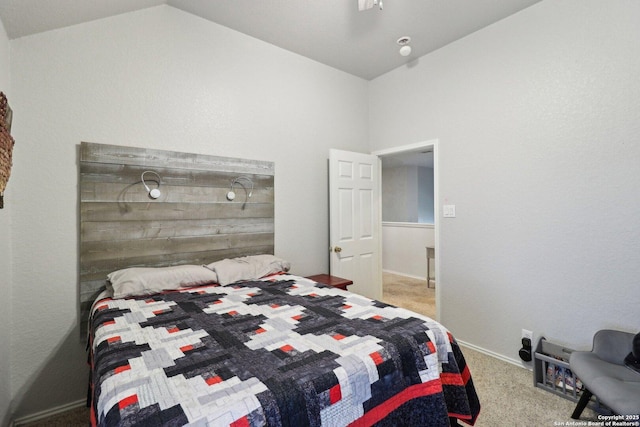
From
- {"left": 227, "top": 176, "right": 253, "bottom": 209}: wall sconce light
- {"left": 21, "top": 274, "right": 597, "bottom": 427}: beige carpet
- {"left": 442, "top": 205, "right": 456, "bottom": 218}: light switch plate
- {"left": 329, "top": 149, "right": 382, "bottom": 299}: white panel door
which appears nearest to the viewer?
{"left": 21, "top": 274, "right": 597, "bottom": 427}: beige carpet

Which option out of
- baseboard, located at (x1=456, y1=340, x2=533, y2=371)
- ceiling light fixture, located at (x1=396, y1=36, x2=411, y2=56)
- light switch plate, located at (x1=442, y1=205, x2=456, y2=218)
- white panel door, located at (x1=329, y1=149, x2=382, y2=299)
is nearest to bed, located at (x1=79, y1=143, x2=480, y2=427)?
white panel door, located at (x1=329, y1=149, x2=382, y2=299)

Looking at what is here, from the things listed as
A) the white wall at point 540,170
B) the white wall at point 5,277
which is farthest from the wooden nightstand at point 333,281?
the white wall at point 5,277

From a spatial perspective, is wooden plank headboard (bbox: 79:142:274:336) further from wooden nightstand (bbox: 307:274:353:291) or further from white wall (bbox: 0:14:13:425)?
wooden nightstand (bbox: 307:274:353:291)

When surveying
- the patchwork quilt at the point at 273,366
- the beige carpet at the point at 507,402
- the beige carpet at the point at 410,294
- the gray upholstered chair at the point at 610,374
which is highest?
the patchwork quilt at the point at 273,366

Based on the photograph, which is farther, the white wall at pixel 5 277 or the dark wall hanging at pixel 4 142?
the white wall at pixel 5 277

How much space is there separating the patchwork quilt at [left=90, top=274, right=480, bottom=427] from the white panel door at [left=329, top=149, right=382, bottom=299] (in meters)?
1.48

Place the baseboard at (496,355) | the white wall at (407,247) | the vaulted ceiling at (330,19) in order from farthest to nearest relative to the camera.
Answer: the white wall at (407,247)
the baseboard at (496,355)
the vaulted ceiling at (330,19)

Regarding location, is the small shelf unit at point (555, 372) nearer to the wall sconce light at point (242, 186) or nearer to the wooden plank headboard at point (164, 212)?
the wooden plank headboard at point (164, 212)

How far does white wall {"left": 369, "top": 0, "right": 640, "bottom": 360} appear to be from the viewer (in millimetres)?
2041

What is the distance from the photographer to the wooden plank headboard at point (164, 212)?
6.89ft

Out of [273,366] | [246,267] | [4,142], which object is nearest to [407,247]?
[246,267]

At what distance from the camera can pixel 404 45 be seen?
118 inches

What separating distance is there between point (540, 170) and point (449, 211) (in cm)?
83

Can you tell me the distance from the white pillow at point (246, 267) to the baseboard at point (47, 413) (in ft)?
3.97
